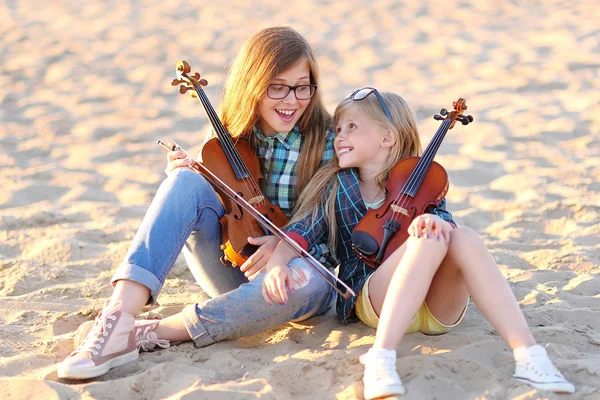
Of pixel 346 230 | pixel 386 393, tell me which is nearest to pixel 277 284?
pixel 346 230

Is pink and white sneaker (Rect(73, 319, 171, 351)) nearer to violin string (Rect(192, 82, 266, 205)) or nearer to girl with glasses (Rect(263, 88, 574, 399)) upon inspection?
girl with glasses (Rect(263, 88, 574, 399))

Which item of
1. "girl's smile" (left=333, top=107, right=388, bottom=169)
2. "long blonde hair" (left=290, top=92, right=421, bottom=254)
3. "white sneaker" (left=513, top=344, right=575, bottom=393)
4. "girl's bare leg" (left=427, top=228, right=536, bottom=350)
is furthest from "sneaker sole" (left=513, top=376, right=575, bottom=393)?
"girl's smile" (left=333, top=107, right=388, bottom=169)

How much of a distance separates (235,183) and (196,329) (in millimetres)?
543

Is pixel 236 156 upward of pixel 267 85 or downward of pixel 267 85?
downward

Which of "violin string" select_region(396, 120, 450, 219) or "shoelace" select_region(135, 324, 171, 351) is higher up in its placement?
"violin string" select_region(396, 120, 450, 219)

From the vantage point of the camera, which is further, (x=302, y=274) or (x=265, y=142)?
(x=265, y=142)

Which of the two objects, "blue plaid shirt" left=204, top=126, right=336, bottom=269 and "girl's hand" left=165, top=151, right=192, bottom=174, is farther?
"blue plaid shirt" left=204, top=126, right=336, bottom=269

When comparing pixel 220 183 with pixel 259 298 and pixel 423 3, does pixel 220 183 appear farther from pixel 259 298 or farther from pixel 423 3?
pixel 423 3

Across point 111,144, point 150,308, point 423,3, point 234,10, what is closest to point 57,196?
point 111,144

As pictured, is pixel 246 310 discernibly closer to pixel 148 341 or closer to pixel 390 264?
pixel 148 341

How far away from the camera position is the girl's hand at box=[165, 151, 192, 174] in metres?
2.88

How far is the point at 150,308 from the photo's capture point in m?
3.21

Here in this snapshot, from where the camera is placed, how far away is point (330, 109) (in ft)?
19.3

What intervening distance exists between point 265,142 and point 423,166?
2.13 feet
